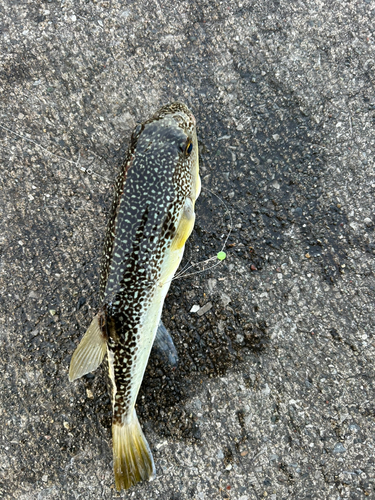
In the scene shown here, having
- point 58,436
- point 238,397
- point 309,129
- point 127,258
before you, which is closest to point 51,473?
point 58,436

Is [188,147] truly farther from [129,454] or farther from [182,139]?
[129,454]

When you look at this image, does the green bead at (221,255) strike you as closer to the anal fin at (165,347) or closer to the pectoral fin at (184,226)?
the pectoral fin at (184,226)

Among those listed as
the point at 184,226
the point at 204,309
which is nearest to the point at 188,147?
the point at 184,226

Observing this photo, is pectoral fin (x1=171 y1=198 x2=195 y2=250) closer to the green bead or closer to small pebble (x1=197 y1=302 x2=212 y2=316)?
the green bead

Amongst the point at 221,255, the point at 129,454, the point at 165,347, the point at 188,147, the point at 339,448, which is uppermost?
the point at 188,147

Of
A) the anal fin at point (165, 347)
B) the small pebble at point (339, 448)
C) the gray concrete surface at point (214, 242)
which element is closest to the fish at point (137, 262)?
the anal fin at point (165, 347)

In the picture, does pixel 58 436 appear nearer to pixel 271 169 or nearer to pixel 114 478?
pixel 114 478

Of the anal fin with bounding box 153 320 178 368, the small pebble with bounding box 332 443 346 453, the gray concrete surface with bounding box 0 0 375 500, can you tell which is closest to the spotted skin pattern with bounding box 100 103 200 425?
the anal fin with bounding box 153 320 178 368
